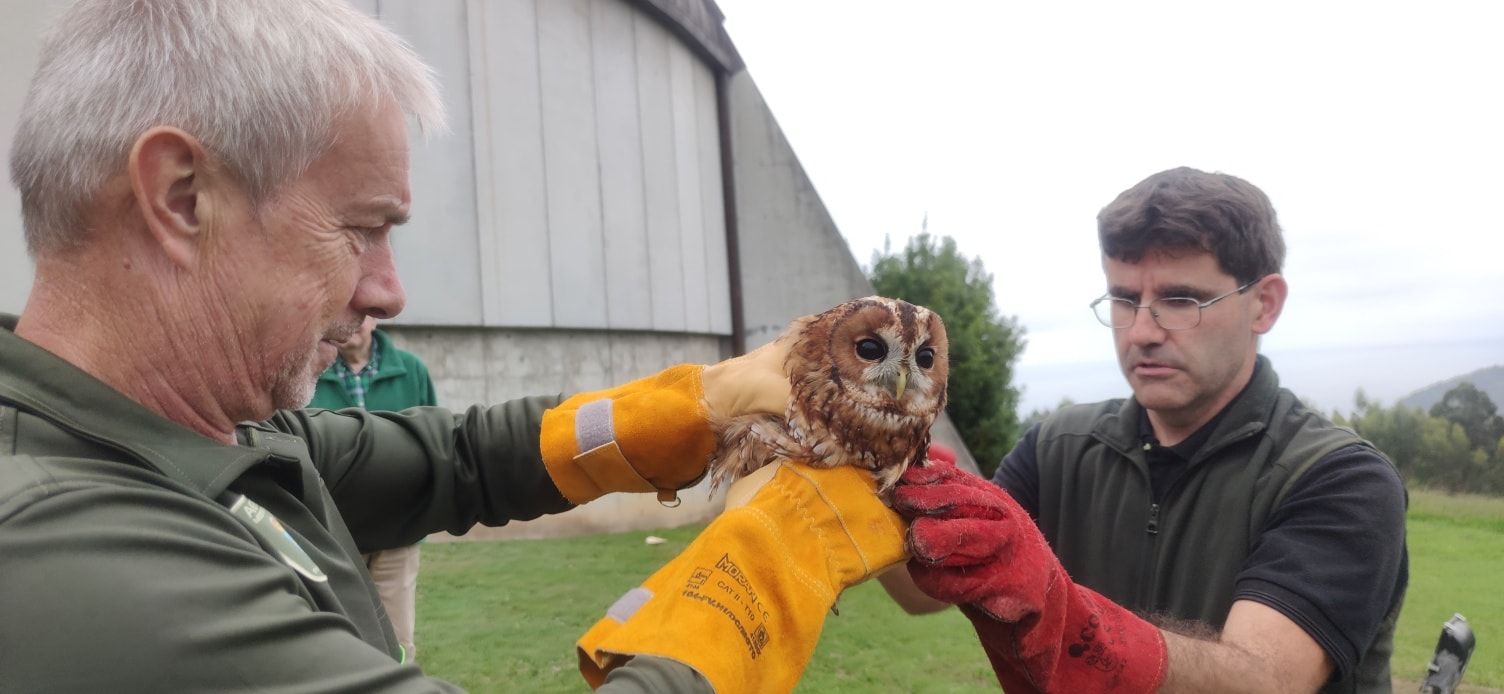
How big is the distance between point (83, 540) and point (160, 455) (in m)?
0.21

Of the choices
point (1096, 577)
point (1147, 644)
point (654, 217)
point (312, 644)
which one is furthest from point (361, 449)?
point (654, 217)

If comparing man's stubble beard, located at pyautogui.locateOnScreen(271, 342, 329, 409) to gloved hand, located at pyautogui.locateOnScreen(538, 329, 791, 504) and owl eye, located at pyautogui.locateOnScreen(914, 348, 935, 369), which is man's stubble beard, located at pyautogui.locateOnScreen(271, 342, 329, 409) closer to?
gloved hand, located at pyautogui.locateOnScreen(538, 329, 791, 504)

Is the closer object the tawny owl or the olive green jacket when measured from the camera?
the olive green jacket

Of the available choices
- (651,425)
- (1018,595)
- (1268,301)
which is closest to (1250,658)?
(1018,595)

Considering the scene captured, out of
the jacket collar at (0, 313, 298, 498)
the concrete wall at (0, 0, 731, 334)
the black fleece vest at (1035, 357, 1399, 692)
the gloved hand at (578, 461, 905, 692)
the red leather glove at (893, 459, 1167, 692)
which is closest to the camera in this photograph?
the jacket collar at (0, 313, 298, 498)

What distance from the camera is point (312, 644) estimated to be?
3.12ft

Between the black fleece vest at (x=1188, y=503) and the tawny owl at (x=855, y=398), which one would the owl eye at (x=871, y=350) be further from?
the black fleece vest at (x=1188, y=503)

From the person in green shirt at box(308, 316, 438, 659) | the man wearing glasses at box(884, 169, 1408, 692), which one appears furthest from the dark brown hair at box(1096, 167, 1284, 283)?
the person in green shirt at box(308, 316, 438, 659)

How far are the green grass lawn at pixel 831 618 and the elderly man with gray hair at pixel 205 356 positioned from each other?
114 inches

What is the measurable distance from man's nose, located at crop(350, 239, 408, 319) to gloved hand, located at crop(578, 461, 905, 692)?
1.88 feet

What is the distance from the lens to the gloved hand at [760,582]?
52.8 inches

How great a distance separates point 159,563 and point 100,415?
0.83 ft

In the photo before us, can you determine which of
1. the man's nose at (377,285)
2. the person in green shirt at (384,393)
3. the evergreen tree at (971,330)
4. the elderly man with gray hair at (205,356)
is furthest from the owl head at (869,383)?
the evergreen tree at (971,330)

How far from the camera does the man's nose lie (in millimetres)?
1298
